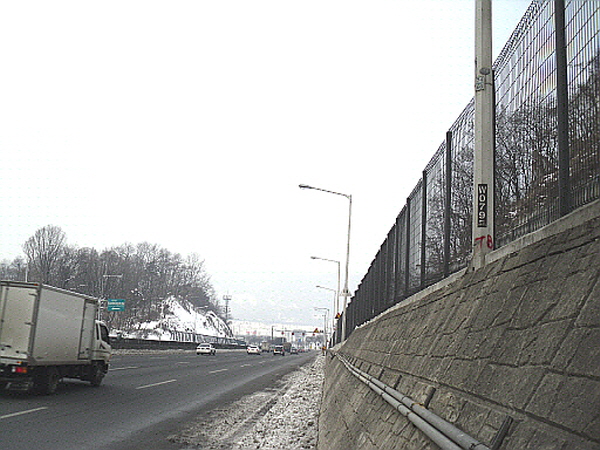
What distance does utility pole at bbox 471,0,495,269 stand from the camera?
7.09m

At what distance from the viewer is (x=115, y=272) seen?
427 ft

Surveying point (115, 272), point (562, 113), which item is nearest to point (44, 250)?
point (115, 272)

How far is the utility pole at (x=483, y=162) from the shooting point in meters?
7.09

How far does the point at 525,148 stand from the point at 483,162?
70 centimetres

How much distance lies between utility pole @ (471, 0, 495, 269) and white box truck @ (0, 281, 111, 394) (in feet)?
45.8

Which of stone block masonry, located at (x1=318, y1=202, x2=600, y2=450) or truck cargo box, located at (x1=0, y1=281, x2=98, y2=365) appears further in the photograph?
truck cargo box, located at (x1=0, y1=281, x2=98, y2=365)

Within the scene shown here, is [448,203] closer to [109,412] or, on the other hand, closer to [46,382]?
[109,412]

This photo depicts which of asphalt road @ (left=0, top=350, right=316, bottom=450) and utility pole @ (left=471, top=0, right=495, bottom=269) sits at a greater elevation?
utility pole @ (left=471, top=0, right=495, bottom=269)

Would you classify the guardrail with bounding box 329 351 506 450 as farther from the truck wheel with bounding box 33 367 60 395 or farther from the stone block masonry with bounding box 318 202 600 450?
the truck wheel with bounding box 33 367 60 395

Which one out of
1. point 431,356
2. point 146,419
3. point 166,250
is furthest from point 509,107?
point 166,250

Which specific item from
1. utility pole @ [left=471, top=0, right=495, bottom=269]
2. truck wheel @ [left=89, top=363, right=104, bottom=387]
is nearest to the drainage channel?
utility pole @ [left=471, top=0, right=495, bottom=269]

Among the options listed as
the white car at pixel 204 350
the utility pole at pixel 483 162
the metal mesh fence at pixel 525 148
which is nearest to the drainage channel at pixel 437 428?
the metal mesh fence at pixel 525 148

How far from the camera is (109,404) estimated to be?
16875 millimetres

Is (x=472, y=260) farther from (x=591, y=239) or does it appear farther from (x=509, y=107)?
(x=591, y=239)
